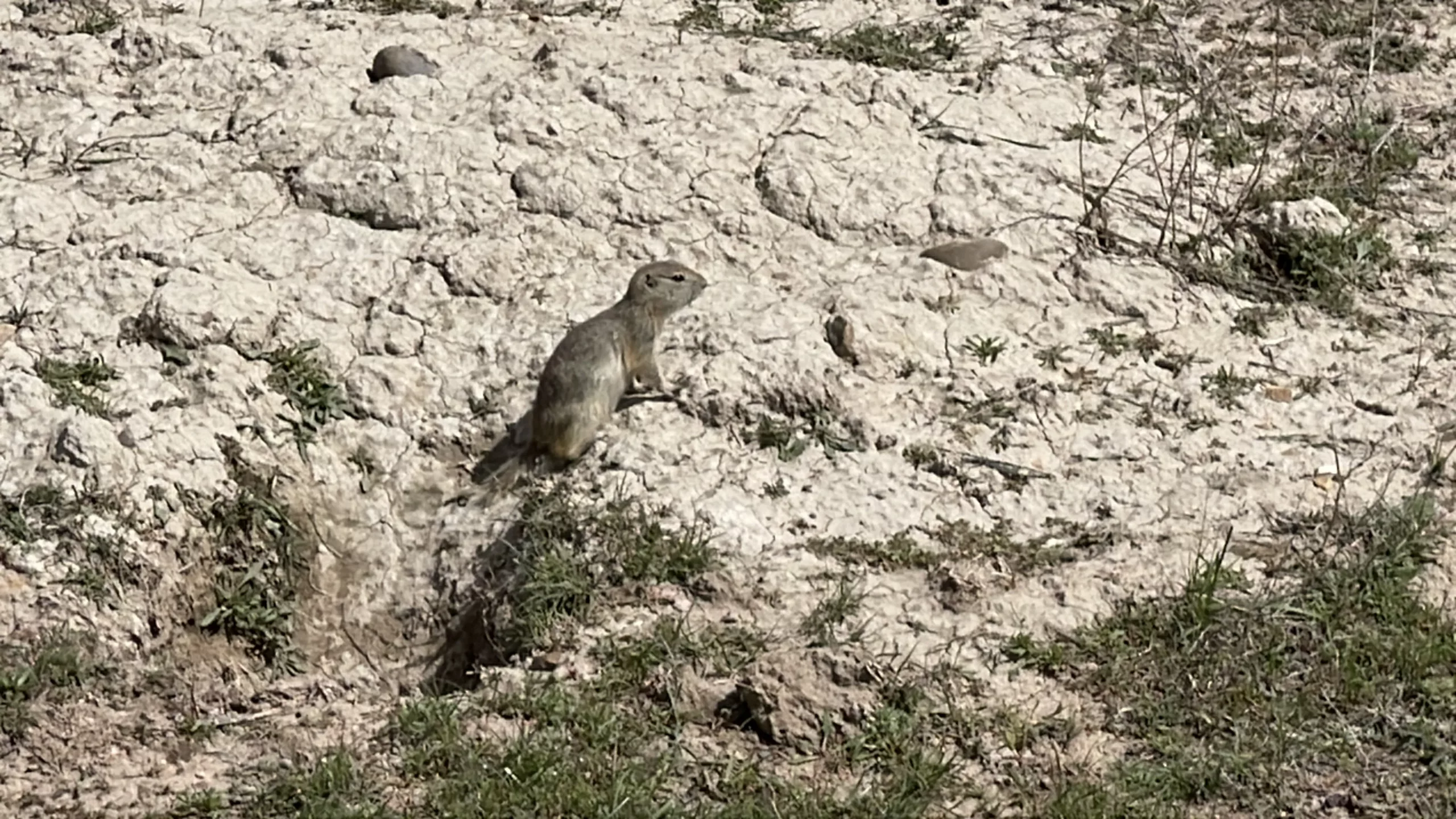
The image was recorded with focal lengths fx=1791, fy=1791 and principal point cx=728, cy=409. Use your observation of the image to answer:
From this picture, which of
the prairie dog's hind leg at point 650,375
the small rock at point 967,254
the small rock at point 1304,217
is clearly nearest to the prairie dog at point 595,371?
the prairie dog's hind leg at point 650,375

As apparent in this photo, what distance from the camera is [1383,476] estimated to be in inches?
251

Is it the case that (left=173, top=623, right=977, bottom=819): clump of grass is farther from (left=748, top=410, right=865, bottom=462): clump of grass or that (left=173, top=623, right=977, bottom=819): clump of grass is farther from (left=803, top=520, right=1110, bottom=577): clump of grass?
(left=748, top=410, right=865, bottom=462): clump of grass

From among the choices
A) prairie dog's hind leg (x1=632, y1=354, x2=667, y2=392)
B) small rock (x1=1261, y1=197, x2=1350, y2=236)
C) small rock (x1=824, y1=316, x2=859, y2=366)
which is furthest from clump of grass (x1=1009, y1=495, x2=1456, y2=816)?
prairie dog's hind leg (x1=632, y1=354, x2=667, y2=392)

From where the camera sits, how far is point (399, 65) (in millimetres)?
8141

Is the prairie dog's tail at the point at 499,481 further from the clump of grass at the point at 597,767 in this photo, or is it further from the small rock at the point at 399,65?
the small rock at the point at 399,65

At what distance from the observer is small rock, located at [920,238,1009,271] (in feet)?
23.9

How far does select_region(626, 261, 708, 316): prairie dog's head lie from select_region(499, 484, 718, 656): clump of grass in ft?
3.13

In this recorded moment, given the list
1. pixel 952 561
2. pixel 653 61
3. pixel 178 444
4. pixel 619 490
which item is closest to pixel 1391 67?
pixel 653 61

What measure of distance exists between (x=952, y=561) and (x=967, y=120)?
266 centimetres

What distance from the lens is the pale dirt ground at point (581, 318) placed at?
6109 millimetres

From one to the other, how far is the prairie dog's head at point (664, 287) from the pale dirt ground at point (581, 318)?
15cm

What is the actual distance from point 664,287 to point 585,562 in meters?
1.35

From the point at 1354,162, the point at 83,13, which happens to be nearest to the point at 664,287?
the point at 1354,162

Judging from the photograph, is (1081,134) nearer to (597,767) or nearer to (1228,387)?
(1228,387)
